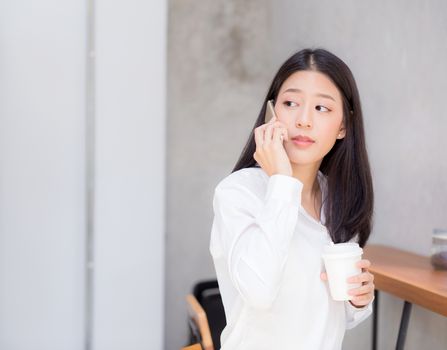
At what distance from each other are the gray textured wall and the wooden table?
0.12m

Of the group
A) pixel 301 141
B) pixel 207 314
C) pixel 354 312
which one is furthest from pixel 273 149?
pixel 207 314

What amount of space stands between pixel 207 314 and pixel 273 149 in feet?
6.27

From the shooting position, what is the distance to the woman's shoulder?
3.12 feet

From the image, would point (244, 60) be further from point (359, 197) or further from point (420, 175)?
point (359, 197)

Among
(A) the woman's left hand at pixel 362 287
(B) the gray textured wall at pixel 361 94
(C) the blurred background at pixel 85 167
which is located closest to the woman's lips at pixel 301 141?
(A) the woman's left hand at pixel 362 287

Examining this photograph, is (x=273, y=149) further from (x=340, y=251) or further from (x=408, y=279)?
(x=408, y=279)

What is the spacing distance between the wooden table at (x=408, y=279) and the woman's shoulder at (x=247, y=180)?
654 millimetres

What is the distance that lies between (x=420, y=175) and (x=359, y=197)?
88 centimetres

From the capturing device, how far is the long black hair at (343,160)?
108 cm

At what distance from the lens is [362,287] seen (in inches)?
36.8

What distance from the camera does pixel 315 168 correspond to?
1156 mm

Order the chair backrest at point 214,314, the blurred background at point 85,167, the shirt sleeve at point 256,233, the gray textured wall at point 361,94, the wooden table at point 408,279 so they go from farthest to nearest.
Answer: the blurred background at point 85,167, the chair backrest at point 214,314, the gray textured wall at point 361,94, the wooden table at point 408,279, the shirt sleeve at point 256,233

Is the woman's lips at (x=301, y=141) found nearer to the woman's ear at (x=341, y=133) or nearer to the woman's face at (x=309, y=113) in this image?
the woman's face at (x=309, y=113)

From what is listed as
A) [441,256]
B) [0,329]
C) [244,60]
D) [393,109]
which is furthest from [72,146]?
[441,256]
